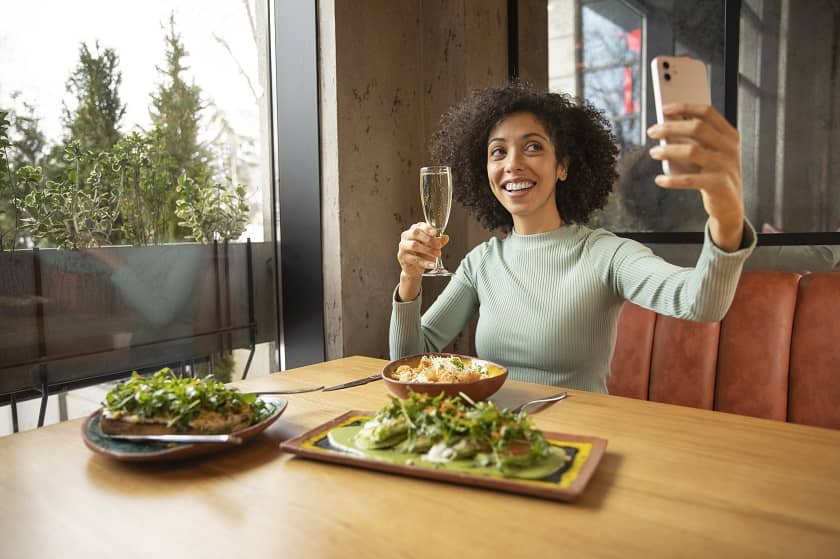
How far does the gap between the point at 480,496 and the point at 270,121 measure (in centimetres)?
205

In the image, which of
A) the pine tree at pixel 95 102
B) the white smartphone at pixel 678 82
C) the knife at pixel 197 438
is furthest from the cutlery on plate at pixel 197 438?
the pine tree at pixel 95 102

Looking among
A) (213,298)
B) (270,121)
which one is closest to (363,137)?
(270,121)

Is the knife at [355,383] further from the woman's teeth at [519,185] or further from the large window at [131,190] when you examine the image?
the large window at [131,190]

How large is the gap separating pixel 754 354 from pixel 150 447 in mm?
1600

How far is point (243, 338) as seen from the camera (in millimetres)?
2418

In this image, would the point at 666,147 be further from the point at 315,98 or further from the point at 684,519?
the point at 315,98

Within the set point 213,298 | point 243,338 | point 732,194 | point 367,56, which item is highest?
point 367,56

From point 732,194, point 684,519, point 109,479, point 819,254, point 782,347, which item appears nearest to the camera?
point 684,519

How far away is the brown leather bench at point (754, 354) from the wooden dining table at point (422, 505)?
807 mm

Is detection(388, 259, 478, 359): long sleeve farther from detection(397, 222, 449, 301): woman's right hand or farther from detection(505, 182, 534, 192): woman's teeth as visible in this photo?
detection(505, 182, 534, 192): woman's teeth

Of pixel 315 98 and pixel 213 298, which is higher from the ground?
pixel 315 98

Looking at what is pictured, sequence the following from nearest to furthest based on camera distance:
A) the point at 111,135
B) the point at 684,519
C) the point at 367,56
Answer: the point at 684,519, the point at 111,135, the point at 367,56

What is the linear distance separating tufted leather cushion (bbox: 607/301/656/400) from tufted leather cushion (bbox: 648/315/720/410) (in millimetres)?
21

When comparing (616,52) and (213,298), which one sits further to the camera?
(616,52)
